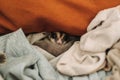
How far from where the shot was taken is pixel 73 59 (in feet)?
2.79

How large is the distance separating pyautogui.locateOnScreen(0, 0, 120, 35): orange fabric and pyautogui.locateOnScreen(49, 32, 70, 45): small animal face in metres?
0.02

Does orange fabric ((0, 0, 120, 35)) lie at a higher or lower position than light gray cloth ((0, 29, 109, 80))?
higher

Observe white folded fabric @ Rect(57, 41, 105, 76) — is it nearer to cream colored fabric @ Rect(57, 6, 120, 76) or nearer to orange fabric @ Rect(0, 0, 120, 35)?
cream colored fabric @ Rect(57, 6, 120, 76)

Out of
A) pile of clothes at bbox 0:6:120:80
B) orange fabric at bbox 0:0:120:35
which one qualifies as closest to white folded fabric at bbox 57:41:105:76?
pile of clothes at bbox 0:6:120:80

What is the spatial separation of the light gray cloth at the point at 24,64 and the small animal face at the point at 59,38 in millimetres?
114

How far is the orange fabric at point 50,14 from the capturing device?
0.93 metres

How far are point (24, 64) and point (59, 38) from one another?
218 mm

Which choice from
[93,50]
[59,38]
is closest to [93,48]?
[93,50]

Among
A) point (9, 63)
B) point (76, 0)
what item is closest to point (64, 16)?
point (76, 0)

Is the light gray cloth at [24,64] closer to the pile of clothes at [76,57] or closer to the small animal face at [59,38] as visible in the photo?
the pile of clothes at [76,57]

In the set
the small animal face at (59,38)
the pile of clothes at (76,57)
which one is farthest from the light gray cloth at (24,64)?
the small animal face at (59,38)

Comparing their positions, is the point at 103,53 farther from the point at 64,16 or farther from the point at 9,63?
the point at 9,63

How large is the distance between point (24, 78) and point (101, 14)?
376 mm

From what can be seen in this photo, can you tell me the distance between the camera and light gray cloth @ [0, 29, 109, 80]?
0.76m
